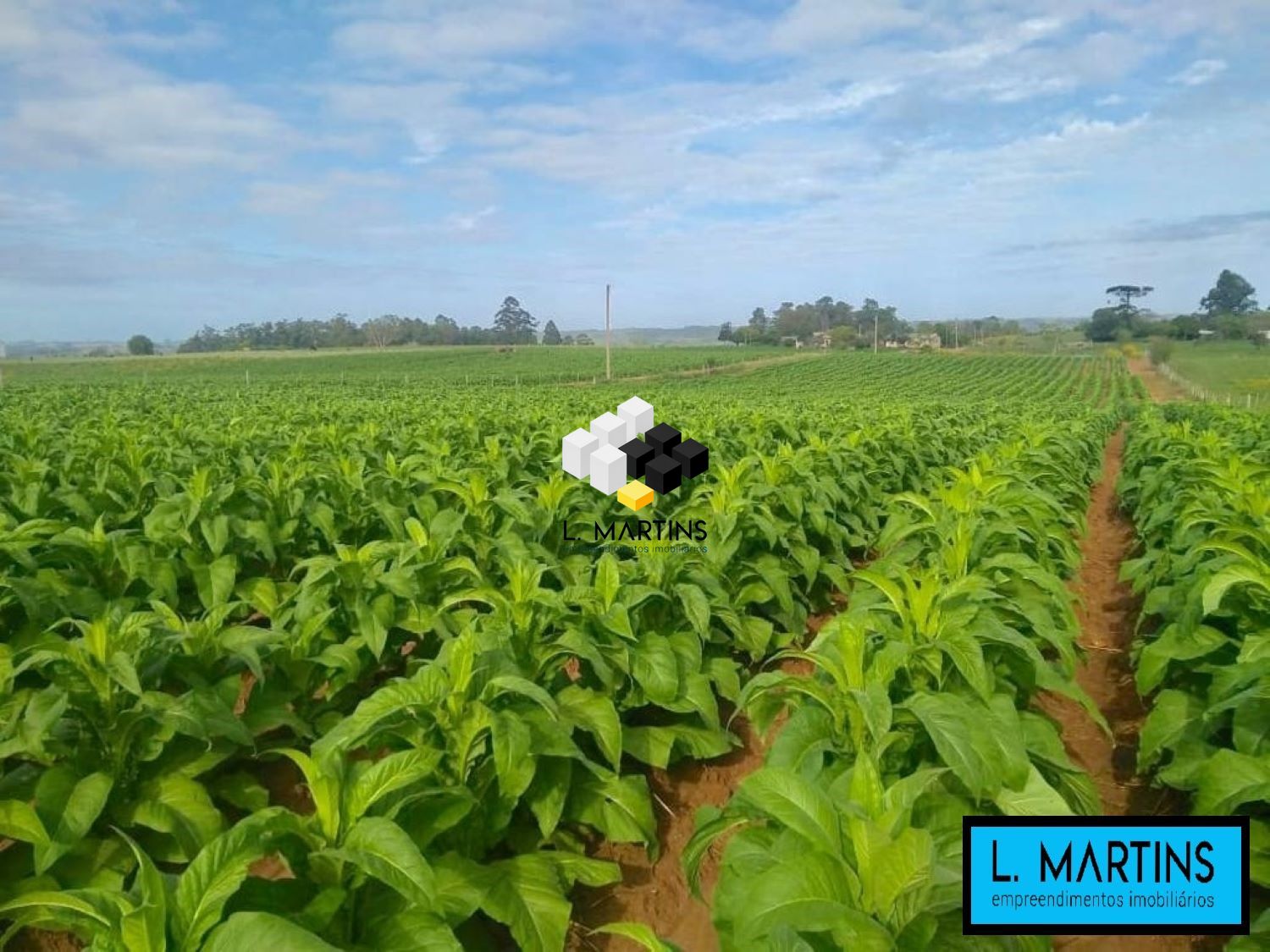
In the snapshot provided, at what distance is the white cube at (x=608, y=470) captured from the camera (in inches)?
282

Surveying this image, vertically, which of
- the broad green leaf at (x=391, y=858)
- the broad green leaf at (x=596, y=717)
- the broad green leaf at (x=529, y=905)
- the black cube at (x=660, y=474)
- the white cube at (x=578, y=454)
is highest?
the white cube at (x=578, y=454)

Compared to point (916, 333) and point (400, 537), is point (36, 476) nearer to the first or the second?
point (400, 537)

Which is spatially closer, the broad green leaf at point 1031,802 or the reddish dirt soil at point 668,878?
the broad green leaf at point 1031,802

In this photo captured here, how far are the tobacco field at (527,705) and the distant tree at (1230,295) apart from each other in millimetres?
175025

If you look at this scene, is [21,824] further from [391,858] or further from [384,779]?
[391,858]

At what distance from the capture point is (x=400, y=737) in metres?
2.94

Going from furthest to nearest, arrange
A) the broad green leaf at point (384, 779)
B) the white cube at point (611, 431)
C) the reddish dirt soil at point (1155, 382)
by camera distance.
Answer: the reddish dirt soil at point (1155, 382) < the white cube at point (611, 431) < the broad green leaf at point (384, 779)

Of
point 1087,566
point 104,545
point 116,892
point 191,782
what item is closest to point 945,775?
point 116,892

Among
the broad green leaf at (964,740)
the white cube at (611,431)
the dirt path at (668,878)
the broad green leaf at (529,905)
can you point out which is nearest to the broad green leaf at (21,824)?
the broad green leaf at (529,905)

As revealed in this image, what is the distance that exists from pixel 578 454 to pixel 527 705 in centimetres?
452

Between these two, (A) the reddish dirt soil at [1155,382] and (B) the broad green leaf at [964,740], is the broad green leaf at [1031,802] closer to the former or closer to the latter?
(B) the broad green leaf at [964,740]

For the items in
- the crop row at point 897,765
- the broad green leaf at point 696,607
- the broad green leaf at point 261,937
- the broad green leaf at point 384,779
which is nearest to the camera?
the broad green leaf at point 261,937

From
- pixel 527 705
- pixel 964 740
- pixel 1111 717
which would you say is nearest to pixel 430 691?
pixel 527 705

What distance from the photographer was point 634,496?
708 cm
